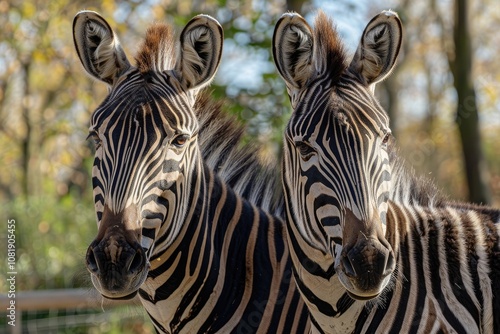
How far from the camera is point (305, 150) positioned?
13.2ft

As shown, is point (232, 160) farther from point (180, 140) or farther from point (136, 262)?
point (136, 262)

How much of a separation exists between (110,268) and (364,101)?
5.59 ft

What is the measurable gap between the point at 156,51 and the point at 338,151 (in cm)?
168

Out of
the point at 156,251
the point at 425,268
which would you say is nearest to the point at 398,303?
the point at 425,268

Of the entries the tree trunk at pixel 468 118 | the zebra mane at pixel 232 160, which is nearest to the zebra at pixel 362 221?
the zebra mane at pixel 232 160

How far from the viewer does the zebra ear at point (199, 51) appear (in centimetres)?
480

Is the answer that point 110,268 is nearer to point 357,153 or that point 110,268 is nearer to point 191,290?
point 191,290

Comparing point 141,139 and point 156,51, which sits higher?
point 156,51

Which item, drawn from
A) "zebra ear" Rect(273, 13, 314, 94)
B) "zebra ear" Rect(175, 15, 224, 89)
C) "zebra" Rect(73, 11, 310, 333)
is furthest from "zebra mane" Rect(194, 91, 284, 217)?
"zebra ear" Rect(273, 13, 314, 94)

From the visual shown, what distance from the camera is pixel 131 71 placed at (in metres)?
4.79

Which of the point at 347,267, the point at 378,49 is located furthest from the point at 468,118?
the point at 347,267

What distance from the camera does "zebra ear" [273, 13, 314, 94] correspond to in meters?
4.36

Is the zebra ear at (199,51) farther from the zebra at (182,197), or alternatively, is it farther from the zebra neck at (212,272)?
the zebra neck at (212,272)

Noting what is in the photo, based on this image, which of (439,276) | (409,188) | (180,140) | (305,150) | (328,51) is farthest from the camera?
(409,188)
